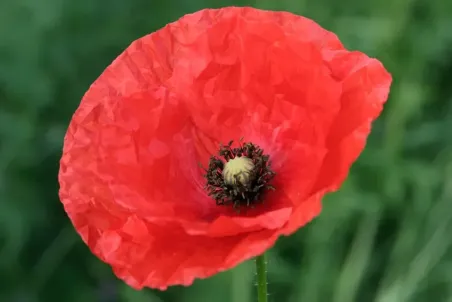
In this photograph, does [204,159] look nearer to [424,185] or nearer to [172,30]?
[172,30]

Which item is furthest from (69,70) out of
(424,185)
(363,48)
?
(424,185)

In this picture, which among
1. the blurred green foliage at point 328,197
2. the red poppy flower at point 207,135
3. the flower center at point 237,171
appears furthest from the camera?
the blurred green foliage at point 328,197

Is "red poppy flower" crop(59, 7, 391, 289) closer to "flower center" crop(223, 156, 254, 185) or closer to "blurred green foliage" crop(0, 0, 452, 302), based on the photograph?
"flower center" crop(223, 156, 254, 185)

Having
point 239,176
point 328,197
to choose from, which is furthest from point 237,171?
point 328,197

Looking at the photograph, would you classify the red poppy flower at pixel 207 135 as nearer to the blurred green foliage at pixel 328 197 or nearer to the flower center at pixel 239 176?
the flower center at pixel 239 176

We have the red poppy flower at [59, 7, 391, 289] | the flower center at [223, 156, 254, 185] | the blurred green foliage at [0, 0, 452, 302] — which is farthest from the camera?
the blurred green foliage at [0, 0, 452, 302]

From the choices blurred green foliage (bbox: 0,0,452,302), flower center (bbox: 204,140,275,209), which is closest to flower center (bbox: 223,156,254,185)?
flower center (bbox: 204,140,275,209)

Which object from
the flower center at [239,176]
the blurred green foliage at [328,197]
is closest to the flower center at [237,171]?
the flower center at [239,176]

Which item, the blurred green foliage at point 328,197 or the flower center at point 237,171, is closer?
the flower center at point 237,171
